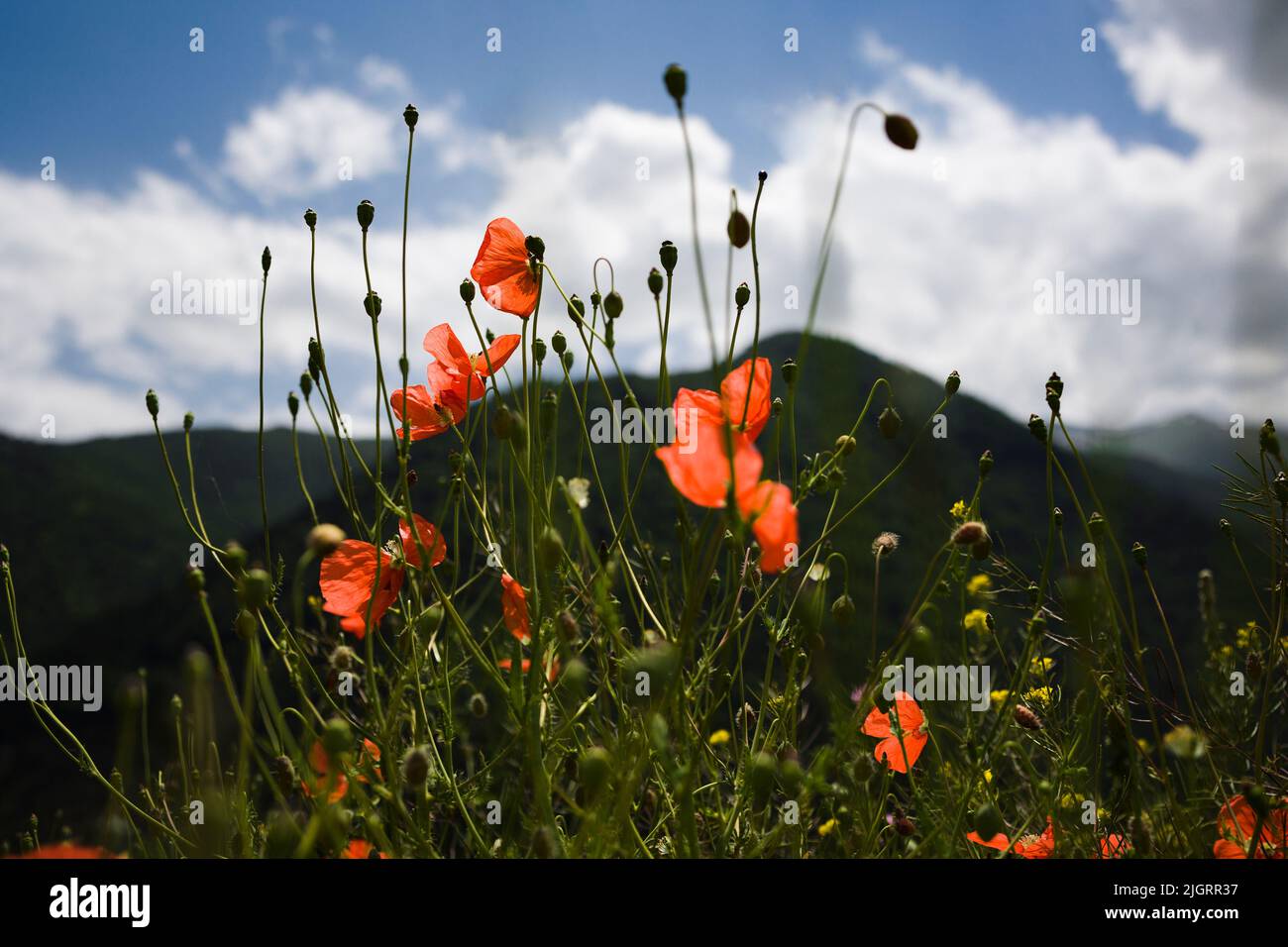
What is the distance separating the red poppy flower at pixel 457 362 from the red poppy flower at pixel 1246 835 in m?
1.02

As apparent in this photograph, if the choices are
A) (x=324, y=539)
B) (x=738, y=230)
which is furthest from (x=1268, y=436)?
(x=324, y=539)

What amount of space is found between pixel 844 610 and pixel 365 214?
813 mm

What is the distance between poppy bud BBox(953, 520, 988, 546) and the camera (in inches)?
31.4

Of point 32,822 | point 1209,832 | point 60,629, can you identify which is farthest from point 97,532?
point 1209,832

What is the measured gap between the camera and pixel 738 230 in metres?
0.82

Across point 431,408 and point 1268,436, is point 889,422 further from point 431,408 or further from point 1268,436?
point 431,408

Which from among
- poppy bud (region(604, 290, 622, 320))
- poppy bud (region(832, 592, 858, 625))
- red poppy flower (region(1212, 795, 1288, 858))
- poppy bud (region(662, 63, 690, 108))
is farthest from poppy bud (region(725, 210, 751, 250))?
red poppy flower (region(1212, 795, 1288, 858))

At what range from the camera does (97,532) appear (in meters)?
16.5

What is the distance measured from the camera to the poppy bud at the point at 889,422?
115 cm

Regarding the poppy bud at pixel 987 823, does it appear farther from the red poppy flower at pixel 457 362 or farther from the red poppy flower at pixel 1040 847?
the red poppy flower at pixel 457 362

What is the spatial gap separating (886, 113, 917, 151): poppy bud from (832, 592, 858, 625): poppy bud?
0.48m

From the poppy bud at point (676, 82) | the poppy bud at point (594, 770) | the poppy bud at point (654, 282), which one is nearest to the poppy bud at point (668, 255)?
the poppy bud at point (654, 282)
